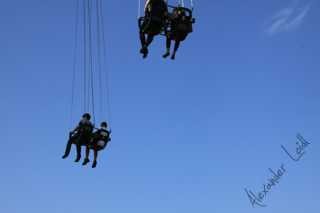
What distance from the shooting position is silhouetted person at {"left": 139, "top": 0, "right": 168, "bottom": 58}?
16.5 metres

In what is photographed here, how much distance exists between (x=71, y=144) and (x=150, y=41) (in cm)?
428

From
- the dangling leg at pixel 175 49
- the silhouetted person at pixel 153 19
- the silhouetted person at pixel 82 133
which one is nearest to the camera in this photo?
the silhouetted person at pixel 153 19

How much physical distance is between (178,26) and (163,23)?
44 centimetres

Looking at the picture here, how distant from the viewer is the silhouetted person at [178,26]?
16.8 m

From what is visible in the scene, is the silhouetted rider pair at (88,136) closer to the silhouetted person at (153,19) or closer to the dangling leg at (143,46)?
the dangling leg at (143,46)

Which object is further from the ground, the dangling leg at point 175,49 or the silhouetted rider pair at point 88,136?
the dangling leg at point 175,49

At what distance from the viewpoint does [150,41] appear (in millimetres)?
17016

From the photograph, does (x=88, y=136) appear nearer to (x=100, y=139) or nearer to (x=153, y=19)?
(x=100, y=139)

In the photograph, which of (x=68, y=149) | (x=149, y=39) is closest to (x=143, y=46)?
(x=149, y=39)

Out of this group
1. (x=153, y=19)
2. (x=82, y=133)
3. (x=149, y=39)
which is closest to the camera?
(x=153, y=19)

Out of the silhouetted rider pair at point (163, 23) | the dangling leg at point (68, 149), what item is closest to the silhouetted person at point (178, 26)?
the silhouetted rider pair at point (163, 23)

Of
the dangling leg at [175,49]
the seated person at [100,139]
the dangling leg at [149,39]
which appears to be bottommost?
the seated person at [100,139]

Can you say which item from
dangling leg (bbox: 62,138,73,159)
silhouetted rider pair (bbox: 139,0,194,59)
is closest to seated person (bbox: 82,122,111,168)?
dangling leg (bbox: 62,138,73,159)

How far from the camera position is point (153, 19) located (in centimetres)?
1645
